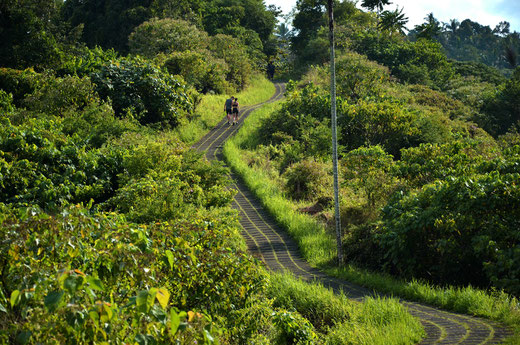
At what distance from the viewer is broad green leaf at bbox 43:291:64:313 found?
144 inches

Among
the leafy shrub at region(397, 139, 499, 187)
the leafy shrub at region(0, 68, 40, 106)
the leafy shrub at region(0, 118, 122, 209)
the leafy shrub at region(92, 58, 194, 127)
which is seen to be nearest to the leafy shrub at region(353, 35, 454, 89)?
the leafy shrub at region(92, 58, 194, 127)

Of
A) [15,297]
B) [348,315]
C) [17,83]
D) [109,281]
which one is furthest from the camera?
[17,83]

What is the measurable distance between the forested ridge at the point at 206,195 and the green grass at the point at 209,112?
147mm

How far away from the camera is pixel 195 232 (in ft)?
23.2

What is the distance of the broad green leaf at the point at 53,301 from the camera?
3.65 m

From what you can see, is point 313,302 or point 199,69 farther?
point 199,69

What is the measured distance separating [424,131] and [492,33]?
118500 mm

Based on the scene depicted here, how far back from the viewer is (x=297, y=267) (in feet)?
40.9

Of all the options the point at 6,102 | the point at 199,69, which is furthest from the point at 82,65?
the point at 199,69

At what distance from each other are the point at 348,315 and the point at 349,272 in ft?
10.9

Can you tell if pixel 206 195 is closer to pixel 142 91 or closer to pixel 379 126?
pixel 142 91

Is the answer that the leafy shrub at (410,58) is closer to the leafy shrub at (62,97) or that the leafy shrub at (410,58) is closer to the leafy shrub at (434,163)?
the leafy shrub at (62,97)

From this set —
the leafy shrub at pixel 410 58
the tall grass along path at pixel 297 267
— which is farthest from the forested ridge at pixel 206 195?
the leafy shrub at pixel 410 58

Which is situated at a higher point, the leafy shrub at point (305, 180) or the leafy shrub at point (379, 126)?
the leafy shrub at point (379, 126)
